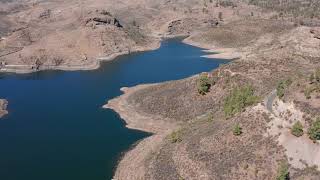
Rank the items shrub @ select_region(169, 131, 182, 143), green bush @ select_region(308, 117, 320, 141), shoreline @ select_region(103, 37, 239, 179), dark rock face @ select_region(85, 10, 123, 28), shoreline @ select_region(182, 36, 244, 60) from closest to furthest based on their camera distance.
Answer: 1. green bush @ select_region(308, 117, 320, 141)
2. shoreline @ select_region(103, 37, 239, 179)
3. shrub @ select_region(169, 131, 182, 143)
4. shoreline @ select_region(182, 36, 244, 60)
5. dark rock face @ select_region(85, 10, 123, 28)

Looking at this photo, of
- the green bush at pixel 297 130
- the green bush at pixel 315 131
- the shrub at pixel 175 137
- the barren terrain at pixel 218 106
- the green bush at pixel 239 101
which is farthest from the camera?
the shrub at pixel 175 137

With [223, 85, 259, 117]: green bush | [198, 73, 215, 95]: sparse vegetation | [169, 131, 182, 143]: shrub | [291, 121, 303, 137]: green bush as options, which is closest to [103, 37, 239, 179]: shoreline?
[169, 131, 182, 143]: shrub

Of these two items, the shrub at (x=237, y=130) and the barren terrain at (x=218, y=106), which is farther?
the shrub at (x=237, y=130)

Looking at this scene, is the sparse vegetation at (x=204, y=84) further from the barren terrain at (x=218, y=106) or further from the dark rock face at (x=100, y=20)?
the dark rock face at (x=100, y=20)

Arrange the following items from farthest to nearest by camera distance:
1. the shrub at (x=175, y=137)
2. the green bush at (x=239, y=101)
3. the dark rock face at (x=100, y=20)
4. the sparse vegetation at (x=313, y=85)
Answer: the dark rock face at (x=100, y=20), the shrub at (x=175, y=137), the green bush at (x=239, y=101), the sparse vegetation at (x=313, y=85)

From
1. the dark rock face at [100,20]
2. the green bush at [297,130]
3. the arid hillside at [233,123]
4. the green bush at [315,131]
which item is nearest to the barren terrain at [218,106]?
the arid hillside at [233,123]

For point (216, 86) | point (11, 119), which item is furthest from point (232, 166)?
point (11, 119)

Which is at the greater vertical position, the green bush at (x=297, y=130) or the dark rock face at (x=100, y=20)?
the green bush at (x=297, y=130)

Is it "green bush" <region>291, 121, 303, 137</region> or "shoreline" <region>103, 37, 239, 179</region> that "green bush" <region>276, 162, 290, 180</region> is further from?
"shoreline" <region>103, 37, 239, 179</region>

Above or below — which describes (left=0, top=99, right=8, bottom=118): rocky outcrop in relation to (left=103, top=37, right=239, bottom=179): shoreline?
below

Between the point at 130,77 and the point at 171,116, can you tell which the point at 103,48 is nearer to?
the point at 130,77
